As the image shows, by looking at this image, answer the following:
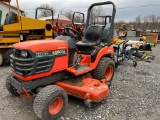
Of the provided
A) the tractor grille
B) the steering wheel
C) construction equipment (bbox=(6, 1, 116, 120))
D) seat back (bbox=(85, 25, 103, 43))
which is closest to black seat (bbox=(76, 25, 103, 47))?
seat back (bbox=(85, 25, 103, 43))

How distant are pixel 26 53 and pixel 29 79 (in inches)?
16.4

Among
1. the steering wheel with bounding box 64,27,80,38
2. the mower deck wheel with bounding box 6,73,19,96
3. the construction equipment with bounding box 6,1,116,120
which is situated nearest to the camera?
the construction equipment with bounding box 6,1,116,120

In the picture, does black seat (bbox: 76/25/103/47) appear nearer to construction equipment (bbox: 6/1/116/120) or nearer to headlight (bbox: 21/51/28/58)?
construction equipment (bbox: 6/1/116/120)

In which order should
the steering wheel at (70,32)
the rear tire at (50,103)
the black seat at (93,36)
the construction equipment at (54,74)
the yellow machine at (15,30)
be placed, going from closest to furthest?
the rear tire at (50,103) → the construction equipment at (54,74) → the steering wheel at (70,32) → the black seat at (93,36) → the yellow machine at (15,30)

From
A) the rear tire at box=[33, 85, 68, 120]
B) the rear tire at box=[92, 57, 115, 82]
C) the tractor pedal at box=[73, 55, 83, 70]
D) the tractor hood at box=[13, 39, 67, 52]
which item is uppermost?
the tractor hood at box=[13, 39, 67, 52]

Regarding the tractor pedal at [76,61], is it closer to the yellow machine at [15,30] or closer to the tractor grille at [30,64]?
the tractor grille at [30,64]

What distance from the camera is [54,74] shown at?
3357 millimetres

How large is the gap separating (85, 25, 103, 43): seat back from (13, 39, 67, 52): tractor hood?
1.19 m

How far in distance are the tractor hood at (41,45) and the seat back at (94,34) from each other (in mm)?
1194

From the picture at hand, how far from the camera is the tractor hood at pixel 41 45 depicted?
2937 mm

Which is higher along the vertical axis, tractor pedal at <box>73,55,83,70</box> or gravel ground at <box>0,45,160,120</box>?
tractor pedal at <box>73,55,83,70</box>

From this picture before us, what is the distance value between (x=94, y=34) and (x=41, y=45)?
68.0 inches

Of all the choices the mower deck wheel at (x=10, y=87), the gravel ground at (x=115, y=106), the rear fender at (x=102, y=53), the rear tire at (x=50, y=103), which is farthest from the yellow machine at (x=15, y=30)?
the rear tire at (x=50, y=103)

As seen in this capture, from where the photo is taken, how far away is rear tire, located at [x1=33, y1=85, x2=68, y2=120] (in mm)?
2787
